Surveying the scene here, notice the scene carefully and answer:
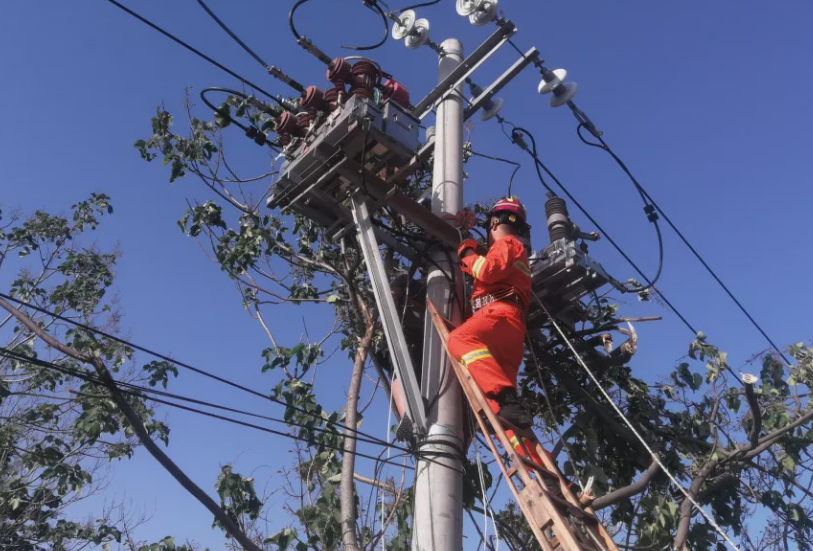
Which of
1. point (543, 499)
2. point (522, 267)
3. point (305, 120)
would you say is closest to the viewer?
point (543, 499)

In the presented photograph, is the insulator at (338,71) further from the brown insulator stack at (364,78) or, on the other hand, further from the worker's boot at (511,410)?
the worker's boot at (511,410)

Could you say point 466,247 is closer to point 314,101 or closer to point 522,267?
point 522,267

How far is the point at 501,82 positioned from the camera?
6.89 m

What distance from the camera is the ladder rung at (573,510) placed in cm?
424

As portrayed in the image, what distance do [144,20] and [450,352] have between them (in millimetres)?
3665

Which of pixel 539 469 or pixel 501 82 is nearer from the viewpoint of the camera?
pixel 539 469

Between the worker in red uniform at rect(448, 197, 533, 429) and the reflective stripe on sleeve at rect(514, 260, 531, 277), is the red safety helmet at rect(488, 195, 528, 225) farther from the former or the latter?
the reflective stripe on sleeve at rect(514, 260, 531, 277)

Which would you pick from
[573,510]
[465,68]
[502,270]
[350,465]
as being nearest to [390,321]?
[502,270]

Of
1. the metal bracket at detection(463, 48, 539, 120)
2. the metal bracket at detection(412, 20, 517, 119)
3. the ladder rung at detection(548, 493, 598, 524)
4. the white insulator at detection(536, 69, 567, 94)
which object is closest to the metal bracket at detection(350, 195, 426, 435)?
the ladder rung at detection(548, 493, 598, 524)

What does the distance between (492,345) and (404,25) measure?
3.88m

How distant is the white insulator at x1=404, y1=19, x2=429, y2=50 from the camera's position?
6.99m

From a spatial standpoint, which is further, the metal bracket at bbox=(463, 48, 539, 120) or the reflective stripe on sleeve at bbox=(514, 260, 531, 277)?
the metal bracket at bbox=(463, 48, 539, 120)

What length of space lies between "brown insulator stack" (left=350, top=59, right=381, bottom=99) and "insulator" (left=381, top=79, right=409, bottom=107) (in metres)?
0.33

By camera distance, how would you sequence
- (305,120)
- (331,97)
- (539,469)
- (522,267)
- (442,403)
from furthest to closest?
(305,120), (331,97), (522,267), (442,403), (539,469)
